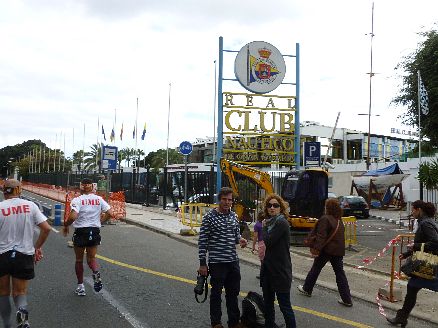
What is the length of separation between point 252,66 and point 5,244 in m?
15.9

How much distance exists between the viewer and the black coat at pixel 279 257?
18.0 ft

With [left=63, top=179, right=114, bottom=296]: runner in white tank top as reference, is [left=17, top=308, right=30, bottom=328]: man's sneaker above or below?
below

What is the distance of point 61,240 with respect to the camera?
1365 cm

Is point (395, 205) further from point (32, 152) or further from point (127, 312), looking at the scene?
point (32, 152)

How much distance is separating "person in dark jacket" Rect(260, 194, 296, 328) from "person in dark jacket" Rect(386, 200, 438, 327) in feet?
5.87

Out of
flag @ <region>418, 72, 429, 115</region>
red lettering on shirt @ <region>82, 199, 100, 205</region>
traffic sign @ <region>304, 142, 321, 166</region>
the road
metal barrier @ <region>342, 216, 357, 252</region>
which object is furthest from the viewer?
flag @ <region>418, 72, 429, 115</region>

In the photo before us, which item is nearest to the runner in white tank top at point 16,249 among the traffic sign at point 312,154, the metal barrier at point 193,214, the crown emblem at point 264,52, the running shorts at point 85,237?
the running shorts at point 85,237

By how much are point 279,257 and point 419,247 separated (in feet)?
6.89

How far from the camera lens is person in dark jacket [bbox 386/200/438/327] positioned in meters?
6.24

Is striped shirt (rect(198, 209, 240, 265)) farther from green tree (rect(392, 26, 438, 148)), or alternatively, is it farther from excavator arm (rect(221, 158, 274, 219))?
green tree (rect(392, 26, 438, 148))

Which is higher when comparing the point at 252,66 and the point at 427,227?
the point at 252,66

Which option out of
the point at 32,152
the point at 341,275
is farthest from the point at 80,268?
the point at 32,152

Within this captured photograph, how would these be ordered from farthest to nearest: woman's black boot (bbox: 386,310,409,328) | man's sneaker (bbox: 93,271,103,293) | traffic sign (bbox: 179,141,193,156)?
A: traffic sign (bbox: 179,141,193,156), man's sneaker (bbox: 93,271,103,293), woman's black boot (bbox: 386,310,409,328)

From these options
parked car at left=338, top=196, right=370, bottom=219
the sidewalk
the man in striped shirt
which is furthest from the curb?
parked car at left=338, top=196, right=370, bottom=219
